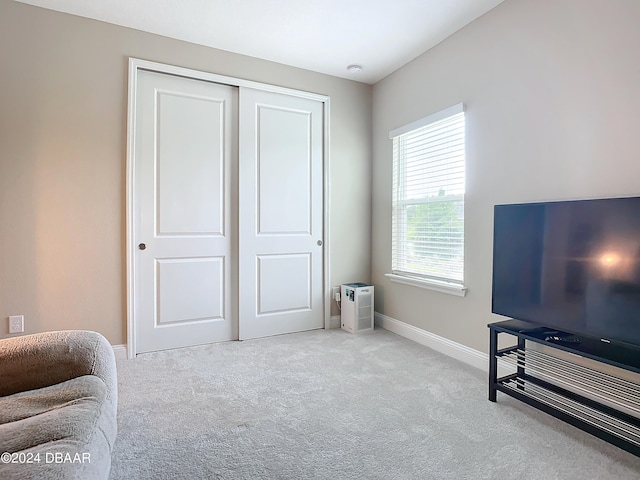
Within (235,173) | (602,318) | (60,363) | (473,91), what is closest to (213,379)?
(60,363)

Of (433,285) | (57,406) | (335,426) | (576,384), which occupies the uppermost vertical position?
(433,285)

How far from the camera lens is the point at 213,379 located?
2504 mm

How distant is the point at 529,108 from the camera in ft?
7.68

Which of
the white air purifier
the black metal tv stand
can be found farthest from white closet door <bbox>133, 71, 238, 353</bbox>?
the black metal tv stand

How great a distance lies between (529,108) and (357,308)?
2201 mm

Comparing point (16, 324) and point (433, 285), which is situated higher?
point (433, 285)

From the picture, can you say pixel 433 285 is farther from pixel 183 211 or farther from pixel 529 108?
pixel 183 211

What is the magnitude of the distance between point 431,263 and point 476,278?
505mm

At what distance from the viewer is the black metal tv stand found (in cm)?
168

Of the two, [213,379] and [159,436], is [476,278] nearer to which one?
[213,379]

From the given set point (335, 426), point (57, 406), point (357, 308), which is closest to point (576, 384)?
point (335, 426)

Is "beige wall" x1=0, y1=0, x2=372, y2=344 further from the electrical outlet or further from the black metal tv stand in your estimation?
the black metal tv stand

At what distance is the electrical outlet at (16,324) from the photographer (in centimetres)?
259

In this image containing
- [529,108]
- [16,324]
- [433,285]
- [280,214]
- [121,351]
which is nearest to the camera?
[529,108]
